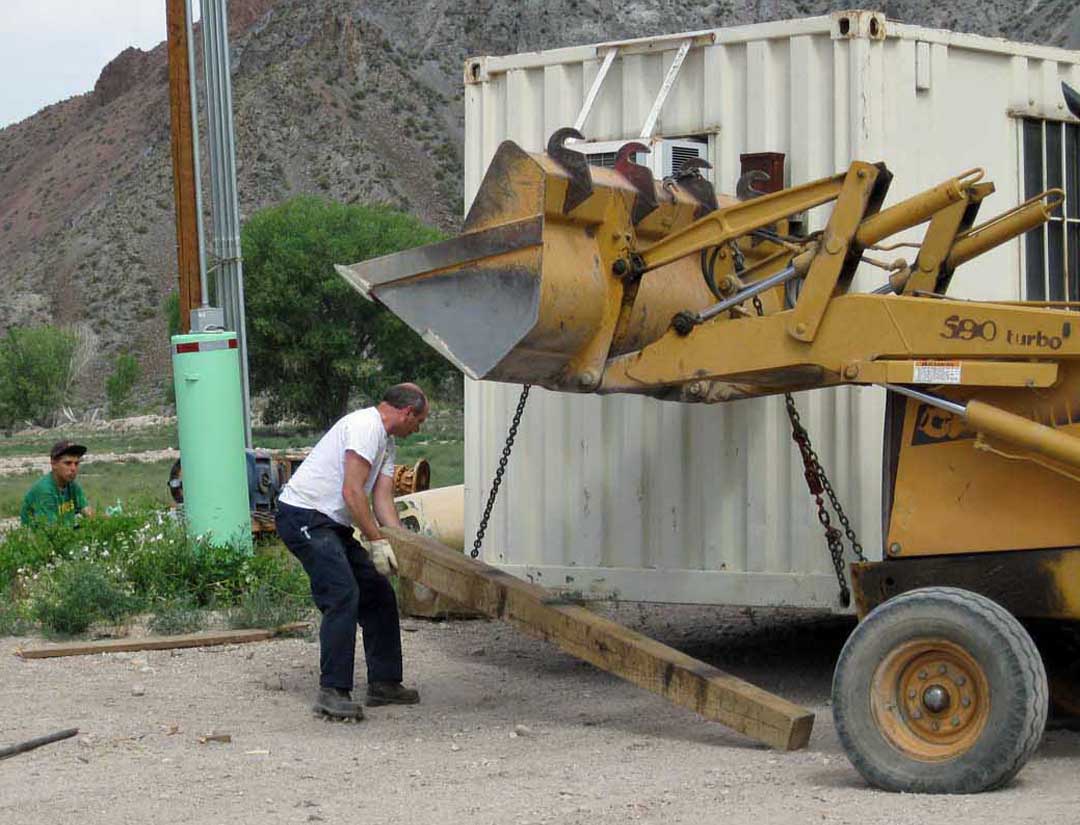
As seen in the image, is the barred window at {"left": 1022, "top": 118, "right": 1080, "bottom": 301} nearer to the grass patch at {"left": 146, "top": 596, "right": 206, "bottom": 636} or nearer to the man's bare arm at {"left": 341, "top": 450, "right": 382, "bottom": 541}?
the man's bare arm at {"left": 341, "top": 450, "right": 382, "bottom": 541}

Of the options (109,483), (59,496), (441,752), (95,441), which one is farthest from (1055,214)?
(95,441)

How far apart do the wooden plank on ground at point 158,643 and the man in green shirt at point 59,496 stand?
9.84 feet

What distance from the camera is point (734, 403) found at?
855cm

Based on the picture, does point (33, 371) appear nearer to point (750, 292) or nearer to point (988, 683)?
point (750, 292)

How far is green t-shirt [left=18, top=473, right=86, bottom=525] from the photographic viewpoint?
42.1 ft

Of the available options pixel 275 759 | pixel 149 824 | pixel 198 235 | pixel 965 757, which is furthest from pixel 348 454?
pixel 198 235

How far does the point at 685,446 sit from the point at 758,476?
44 cm

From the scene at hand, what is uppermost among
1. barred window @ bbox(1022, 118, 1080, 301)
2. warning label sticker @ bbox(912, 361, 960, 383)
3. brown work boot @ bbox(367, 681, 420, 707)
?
barred window @ bbox(1022, 118, 1080, 301)

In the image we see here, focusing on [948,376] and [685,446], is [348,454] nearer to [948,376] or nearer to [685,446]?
[685,446]

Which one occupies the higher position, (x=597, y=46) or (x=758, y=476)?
(x=597, y=46)

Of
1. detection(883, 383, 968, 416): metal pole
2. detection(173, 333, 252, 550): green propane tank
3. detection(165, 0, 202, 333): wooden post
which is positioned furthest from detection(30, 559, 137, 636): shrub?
detection(883, 383, 968, 416): metal pole

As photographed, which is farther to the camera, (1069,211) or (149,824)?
(1069,211)

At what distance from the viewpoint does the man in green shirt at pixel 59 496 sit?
12.6 metres

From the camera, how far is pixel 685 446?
8.72 metres
